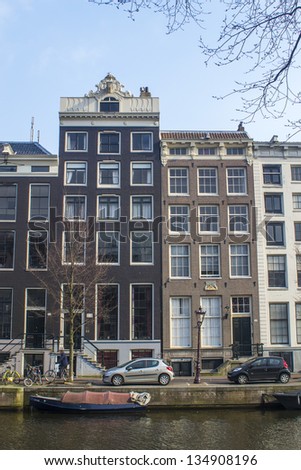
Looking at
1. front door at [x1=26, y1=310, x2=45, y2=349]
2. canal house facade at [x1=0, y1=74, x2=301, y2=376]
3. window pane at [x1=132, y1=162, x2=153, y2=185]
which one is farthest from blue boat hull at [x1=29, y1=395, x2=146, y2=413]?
window pane at [x1=132, y1=162, x2=153, y2=185]

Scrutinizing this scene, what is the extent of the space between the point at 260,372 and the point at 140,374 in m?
6.28

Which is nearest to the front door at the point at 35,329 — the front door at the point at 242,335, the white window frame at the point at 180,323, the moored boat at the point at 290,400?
the white window frame at the point at 180,323

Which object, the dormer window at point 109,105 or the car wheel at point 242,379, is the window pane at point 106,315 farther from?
the dormer window at point 109,105

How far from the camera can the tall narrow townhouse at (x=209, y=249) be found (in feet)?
114

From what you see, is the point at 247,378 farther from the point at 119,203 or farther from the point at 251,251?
the point at 119,203

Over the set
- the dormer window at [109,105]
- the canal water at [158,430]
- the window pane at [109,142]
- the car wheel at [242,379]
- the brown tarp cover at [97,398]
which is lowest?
the canal water at [158,430]

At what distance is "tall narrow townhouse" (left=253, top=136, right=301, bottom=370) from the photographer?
35.2 m

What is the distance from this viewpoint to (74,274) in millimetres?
33750

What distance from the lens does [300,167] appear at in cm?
3791

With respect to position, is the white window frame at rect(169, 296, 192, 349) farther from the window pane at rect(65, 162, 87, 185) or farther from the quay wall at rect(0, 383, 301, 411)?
the window pane at rect(65, 162, 87, 185)

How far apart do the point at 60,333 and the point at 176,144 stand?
51.0 feet

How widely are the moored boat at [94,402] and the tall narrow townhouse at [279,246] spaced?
14467 mm

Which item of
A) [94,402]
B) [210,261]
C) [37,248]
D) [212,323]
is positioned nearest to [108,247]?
[37,248]

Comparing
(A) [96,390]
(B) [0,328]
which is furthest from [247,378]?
(B) [0,328]
